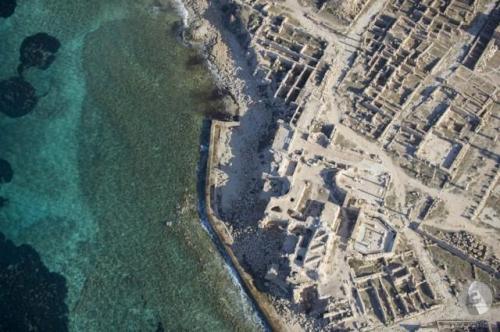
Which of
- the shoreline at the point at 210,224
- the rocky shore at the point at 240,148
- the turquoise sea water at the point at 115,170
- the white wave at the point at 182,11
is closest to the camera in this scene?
the shoreline at the point at 210,224

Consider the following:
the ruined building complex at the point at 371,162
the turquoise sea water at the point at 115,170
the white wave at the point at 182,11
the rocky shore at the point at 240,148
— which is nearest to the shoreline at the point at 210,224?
the rocky shore at the point at 240,148

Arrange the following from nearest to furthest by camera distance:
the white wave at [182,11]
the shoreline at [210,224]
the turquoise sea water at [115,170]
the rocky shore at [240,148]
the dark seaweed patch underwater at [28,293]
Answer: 1. the dark seaweed patch underwater at [28,293]
2. the shoreline at [210,224]
3. the turquoise sea water at [115,170]
4. the rocky shore at [240,148]
5. the white wave at [182,11]

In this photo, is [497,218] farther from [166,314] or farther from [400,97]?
[166,314]

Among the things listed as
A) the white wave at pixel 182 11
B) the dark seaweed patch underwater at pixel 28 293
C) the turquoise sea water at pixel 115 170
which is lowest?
the dark seaweed patch underwater at pixel 28 293

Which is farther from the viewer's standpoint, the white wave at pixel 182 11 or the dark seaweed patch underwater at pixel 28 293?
the white wave at pixel 182 11

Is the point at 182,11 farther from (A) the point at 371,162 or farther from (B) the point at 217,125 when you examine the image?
(A) the point at 371,162

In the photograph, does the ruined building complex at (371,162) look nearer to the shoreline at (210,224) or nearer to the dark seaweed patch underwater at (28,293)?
the shoreline at (210,224)

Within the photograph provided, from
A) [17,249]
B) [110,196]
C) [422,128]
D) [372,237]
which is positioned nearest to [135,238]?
[110,196]

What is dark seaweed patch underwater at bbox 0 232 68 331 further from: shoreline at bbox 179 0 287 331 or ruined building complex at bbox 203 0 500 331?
ruined building complex at bbox 203 0 500 331
